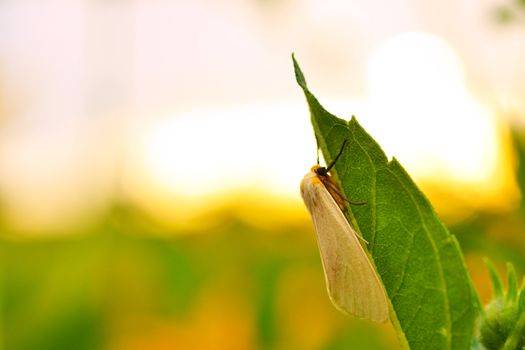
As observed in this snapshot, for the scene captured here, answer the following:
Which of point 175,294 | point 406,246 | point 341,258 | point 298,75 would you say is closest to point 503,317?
point 406,246

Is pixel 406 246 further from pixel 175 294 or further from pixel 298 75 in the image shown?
pixel 175 294

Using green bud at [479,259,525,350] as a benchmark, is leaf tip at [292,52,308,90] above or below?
above

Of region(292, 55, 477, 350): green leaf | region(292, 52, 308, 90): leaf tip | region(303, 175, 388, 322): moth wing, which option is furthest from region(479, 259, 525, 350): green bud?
region(292, 52, 308, 90): leaf tip

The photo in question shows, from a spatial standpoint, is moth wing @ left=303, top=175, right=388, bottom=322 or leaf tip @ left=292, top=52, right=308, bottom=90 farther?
moth wing @ left=303, top=175, right=388, bottom=322

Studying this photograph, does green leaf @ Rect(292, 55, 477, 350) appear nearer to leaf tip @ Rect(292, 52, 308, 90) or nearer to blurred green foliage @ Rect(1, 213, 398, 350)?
leaf tip @ Rect(292, 52, 308, 90)

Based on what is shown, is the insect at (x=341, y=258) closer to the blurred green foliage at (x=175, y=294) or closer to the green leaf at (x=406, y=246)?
the green leaf at (x=406, y=246)

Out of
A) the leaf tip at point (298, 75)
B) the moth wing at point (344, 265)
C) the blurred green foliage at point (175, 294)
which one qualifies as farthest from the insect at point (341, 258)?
the blurred green foliage at point (175, 294)

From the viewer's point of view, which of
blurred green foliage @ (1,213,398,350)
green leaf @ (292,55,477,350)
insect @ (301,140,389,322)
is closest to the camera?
green leaf @ (292,55,477,350)
